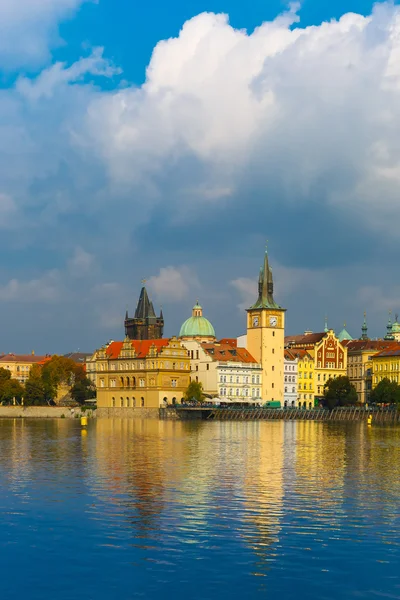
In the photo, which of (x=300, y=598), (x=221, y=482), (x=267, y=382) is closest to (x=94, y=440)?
(x=221, y=482)

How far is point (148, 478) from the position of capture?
45.0 metres

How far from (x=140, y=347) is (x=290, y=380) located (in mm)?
27812

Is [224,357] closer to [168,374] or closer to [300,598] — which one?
[168,374]

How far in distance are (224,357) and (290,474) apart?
113m

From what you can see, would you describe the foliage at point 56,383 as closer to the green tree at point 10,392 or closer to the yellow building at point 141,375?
the green tree at point 10,392

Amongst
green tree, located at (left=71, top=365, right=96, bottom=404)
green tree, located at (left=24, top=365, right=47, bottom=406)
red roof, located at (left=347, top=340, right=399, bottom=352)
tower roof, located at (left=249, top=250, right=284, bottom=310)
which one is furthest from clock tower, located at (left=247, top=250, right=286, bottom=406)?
green tree, located at (left=24, top=365, right=47, bottom=406)

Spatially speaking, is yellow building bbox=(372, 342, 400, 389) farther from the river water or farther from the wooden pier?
the river water

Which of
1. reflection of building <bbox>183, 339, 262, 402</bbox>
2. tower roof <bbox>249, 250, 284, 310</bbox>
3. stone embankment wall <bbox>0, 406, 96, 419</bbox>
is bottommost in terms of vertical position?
stone embankment wall <bbox>0, 406, 96, 419</bbox>

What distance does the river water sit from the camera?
25172 millimetres

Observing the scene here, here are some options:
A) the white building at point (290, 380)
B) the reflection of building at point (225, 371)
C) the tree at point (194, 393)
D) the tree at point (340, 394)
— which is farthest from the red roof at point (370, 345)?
the tree at point (194, 393)

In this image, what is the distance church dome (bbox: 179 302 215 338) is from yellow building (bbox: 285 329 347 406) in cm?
1580

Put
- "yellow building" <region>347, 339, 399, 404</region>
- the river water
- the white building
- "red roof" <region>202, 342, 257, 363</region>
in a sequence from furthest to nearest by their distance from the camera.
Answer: "yellow building" <region>347, 339, 399, 404</region> → the white building → "red roof" <region>202, 342, 257, 363</region> → the river water

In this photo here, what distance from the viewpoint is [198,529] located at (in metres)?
31.4

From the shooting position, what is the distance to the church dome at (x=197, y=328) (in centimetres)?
18062
